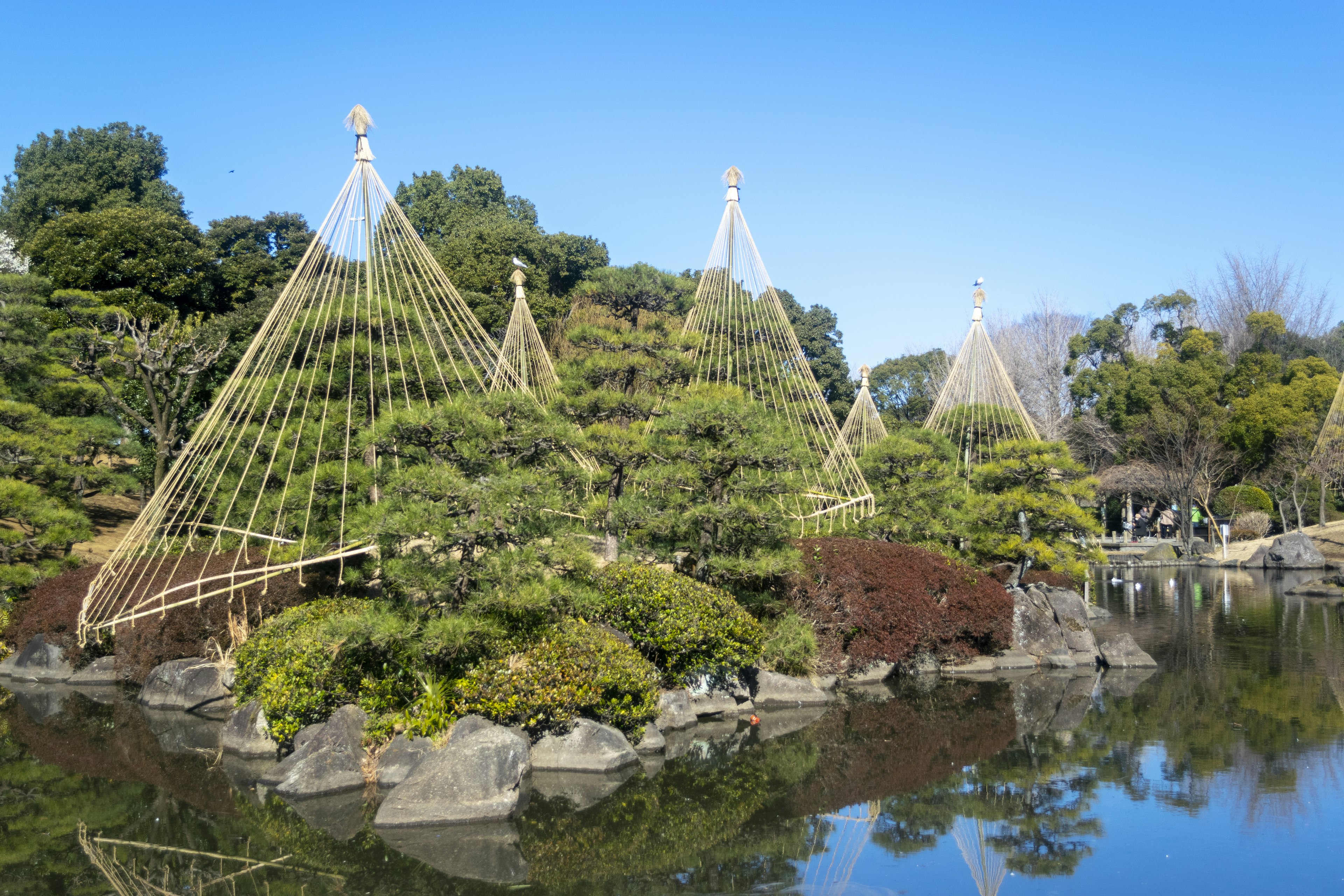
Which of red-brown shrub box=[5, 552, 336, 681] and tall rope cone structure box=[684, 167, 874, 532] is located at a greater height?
tall rope cone structure box=[684, 167, 874, 532]

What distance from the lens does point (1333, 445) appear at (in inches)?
1292

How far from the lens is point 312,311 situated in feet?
43.5

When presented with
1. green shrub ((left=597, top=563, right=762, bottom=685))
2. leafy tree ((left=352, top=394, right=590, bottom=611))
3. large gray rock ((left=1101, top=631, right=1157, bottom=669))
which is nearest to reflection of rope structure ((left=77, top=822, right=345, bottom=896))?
leafy tree ((left=352, top=394, right=590, bottom=611))

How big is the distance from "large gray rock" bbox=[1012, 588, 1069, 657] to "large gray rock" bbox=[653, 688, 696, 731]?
6283mm

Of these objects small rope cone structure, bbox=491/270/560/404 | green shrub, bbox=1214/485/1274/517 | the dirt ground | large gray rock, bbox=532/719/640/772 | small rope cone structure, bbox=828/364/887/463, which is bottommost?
large gray rock, bbox=532/719/640/772

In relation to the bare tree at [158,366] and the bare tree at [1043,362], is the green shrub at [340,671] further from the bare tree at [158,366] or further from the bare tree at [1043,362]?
the bare tree at [1043,362]

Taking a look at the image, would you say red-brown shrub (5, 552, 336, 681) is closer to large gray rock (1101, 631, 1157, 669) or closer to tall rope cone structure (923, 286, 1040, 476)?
large gray rock (1101, 631, 1157, 669)

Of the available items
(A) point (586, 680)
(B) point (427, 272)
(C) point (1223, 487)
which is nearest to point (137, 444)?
(B) point (427, 272)

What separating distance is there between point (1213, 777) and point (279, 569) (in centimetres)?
944

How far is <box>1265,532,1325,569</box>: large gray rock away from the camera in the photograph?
3012 centimetres

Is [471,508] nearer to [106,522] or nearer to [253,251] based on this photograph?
[106,522]

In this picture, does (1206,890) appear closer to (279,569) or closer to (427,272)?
(279,569)

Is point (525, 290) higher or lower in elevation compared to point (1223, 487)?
higher

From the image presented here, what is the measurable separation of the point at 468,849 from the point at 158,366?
12.8m
